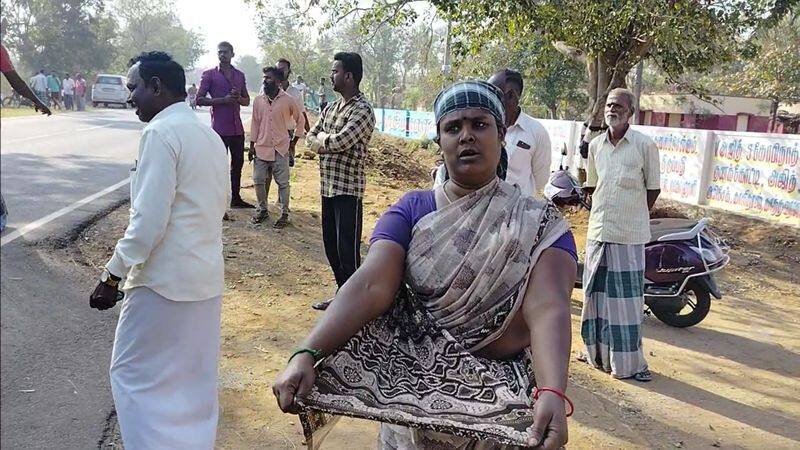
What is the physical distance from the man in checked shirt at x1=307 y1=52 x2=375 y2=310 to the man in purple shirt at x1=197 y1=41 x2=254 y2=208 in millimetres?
2914

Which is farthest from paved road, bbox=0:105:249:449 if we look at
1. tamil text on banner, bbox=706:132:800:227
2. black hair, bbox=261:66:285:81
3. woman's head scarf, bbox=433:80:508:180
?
tamil text on banner, bbox=706:132:800:227

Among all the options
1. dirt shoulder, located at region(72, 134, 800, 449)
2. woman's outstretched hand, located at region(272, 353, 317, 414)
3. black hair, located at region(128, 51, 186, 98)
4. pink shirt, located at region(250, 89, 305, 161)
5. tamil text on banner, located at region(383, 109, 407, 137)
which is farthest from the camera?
tamil text on banner, located at region(383, 109, 407, 137)

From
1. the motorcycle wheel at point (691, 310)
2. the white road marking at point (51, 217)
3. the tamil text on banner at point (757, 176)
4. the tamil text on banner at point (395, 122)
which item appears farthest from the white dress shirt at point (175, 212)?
the tamil text on banner at point (395, 122)

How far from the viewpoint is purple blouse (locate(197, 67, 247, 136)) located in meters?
7.83

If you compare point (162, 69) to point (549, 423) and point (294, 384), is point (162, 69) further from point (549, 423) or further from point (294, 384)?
point (549, 423)

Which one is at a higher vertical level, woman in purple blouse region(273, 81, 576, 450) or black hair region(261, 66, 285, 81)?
black hair region(261, 66, 285, 81)

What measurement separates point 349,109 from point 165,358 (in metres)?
2.89

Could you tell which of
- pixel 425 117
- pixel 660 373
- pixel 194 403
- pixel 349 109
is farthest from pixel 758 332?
pixel 425 117

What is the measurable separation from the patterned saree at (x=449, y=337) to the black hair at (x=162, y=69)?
1.43 meters

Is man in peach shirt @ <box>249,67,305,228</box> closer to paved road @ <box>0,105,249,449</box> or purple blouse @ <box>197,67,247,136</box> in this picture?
purple blouse @ <box>197,67,247,136</box>

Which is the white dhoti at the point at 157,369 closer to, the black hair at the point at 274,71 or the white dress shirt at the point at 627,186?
the white dress shirt at the point at 627,186

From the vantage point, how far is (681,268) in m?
5.36

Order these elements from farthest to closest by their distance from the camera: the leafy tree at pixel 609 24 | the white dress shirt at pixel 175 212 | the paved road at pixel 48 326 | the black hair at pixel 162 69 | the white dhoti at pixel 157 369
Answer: the leafy tree at pixel 609 24, the paved road at pixel 48 326, the black hair at pixel 162 69, the white dhoti at pixel 157 369, the white dress shirt at pixel 175 212

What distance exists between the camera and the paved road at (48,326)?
10.5 ft
